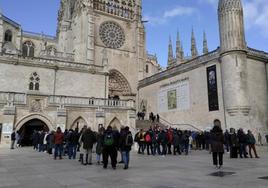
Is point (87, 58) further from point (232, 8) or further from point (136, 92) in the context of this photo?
point (232, 8)

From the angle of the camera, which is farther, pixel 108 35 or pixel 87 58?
pixel 108 35

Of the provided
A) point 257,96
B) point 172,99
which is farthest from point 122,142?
point 172,99

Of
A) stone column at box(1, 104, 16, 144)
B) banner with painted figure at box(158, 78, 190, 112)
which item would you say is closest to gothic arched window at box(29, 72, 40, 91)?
stone column at box(1, 104, 16, 144)

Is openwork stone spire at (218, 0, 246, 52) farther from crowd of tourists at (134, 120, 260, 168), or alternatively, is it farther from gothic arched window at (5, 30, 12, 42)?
gothic arched window at (5, 30, 12, 42)

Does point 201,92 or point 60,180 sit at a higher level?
point 201,92

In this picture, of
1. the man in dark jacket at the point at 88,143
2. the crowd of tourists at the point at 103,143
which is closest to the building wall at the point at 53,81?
the crowd of tourists at the point at 103,143

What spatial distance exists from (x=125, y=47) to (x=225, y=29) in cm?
1994

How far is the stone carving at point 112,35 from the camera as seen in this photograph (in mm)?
38438

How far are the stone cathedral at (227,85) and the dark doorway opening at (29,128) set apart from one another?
1444 cm

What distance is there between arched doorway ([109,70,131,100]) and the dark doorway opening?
17849 millimetres

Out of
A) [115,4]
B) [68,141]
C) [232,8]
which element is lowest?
[68,141]

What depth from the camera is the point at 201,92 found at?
82.5 ft

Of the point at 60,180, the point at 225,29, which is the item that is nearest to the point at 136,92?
the point at 225,29

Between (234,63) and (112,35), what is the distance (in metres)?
22.6
